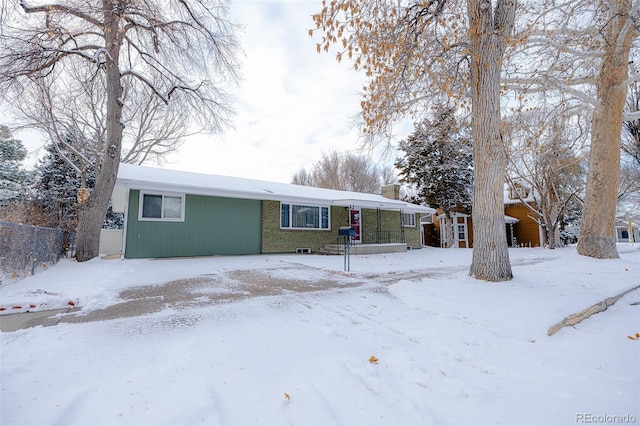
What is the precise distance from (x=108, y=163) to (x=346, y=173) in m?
25.5

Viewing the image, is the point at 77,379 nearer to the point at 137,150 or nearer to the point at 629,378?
the point at 629,378

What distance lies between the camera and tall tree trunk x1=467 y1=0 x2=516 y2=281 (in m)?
5.43

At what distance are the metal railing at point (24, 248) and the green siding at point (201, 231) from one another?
99.7 inches

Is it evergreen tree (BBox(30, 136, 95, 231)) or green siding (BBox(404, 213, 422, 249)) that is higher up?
evergreen tree (BBox(30, 136, 95, 231))

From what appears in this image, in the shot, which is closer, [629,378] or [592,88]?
[629,378]

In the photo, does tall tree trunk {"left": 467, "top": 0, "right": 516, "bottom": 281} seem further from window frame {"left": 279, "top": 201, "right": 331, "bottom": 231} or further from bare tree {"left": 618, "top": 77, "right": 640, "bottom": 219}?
window frame {"left": 279, "top": 201, "right": 331, "bottom": 231}

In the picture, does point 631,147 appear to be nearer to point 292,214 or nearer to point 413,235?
point 413,235

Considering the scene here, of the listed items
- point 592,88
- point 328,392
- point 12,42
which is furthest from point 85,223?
point 592,88

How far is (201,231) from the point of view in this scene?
433 inches

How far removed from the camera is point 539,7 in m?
7.59

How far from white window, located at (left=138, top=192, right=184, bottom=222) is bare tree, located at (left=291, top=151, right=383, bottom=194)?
2220 cm

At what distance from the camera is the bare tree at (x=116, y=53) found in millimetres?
7559

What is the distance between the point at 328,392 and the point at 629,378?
2295 mm

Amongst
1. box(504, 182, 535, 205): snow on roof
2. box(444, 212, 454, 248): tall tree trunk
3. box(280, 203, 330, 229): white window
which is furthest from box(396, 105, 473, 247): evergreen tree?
box(280, 203, 330, 229): white window
